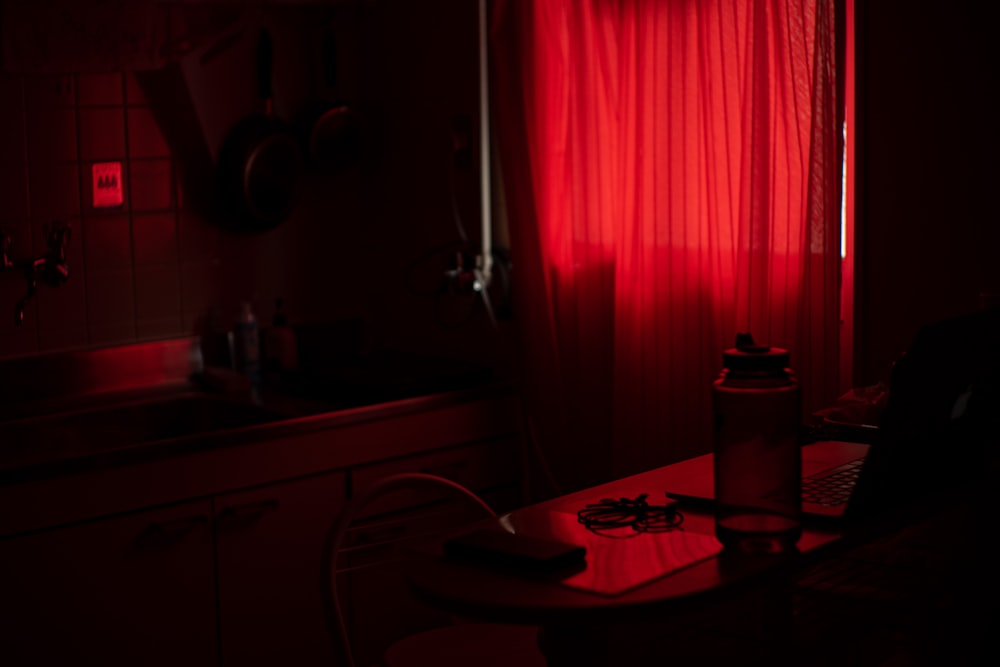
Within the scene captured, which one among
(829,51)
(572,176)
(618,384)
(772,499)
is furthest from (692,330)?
(772,499)

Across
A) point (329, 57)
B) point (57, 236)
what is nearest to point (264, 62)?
point (329, 57)

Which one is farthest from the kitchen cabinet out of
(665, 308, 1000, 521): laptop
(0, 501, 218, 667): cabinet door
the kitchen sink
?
(665, 308, 1000, 521): laptop

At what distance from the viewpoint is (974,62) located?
2273 millimetres

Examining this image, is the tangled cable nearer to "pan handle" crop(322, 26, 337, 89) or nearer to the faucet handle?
the faucet handle

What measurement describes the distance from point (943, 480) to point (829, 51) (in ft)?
3.33

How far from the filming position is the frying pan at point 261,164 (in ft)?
10.4

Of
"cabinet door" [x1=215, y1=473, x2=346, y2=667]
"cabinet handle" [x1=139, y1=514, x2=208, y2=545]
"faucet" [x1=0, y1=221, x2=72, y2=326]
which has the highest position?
"faucet" [x1=0, y1=221, x2=72, y2=326]

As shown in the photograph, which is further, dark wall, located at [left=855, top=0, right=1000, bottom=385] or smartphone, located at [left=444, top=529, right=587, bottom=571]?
dark wall, located at [left=855, top=0, right=1000, bottom=385]

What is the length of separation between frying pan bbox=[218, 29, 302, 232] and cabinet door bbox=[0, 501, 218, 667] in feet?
3.08

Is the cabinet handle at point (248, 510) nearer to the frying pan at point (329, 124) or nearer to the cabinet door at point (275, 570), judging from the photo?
the cabinet door at point (275, 570)

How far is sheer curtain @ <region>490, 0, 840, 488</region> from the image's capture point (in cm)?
247

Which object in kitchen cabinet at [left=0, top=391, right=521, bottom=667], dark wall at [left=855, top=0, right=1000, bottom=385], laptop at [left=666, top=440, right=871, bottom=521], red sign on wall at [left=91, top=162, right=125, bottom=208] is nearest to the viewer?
laptop at [left=666, top=440, right=871, bottom=521]

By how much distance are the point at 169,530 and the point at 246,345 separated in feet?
2.50

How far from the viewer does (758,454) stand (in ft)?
4.91
